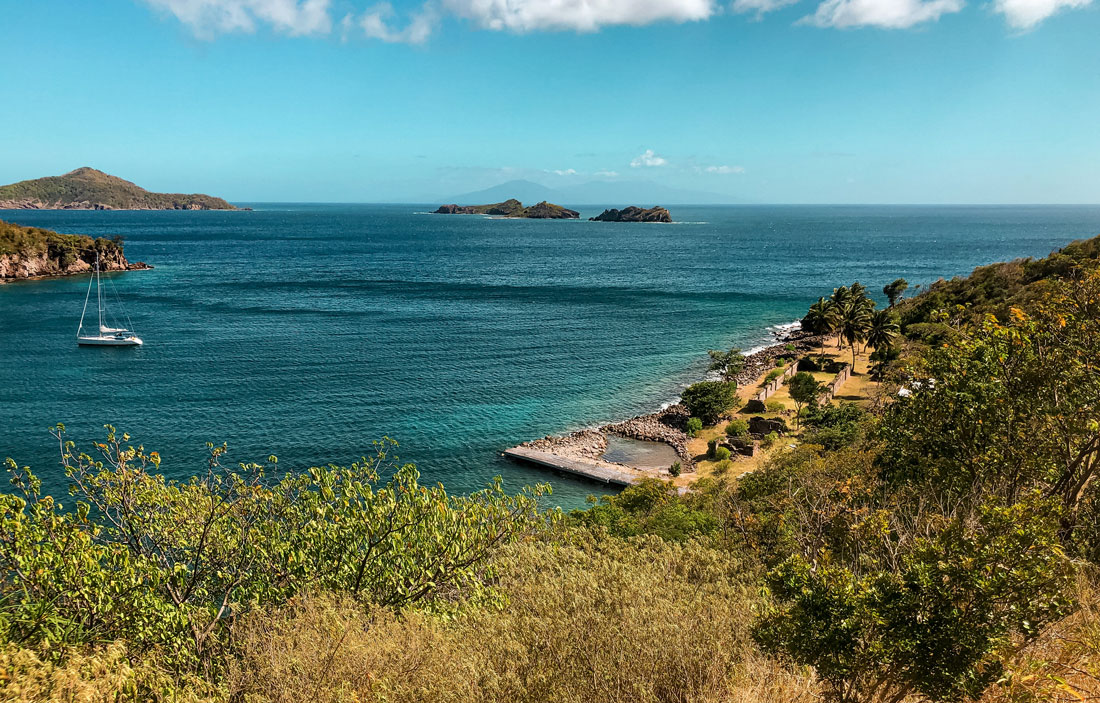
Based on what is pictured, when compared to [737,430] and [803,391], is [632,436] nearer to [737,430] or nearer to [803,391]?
[737,430]

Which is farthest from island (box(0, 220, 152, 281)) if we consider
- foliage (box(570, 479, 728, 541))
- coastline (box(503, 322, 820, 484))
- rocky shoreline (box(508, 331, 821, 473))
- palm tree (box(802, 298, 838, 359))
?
foliage (box(570, 479, 728, 541))

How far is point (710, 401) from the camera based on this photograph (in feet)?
189

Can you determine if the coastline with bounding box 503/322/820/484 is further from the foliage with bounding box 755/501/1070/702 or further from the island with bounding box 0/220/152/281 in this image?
the island with bounding box 0/220/152/281

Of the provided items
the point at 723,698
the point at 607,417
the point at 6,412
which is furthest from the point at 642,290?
the point at 723,698

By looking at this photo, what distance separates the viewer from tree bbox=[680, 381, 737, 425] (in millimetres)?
57562

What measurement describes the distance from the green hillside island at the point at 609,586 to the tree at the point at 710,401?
34099 millimetres

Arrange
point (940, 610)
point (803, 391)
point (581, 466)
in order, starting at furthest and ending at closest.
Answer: point (803, 391) < point (581, 466) < point (940, 610)

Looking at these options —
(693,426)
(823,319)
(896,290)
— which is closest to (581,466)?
(693,426)

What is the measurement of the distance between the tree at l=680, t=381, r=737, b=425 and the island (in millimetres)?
139250

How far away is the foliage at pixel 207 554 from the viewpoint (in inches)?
556

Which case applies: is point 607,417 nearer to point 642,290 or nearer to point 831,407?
point 831,407

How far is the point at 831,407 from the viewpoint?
55.8 meters

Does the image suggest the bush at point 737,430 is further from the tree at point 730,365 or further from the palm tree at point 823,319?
the palm tree at point 823,319

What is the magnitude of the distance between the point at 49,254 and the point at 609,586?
168 meters
